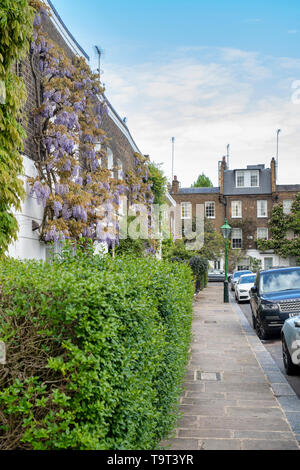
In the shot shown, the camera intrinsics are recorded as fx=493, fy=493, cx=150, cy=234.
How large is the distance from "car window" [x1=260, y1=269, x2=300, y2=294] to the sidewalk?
2.00m

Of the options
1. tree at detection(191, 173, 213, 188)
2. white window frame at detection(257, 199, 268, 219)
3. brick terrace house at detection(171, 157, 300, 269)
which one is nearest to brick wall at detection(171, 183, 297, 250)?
brick terrace house at detection(171, 157, 300, 269)

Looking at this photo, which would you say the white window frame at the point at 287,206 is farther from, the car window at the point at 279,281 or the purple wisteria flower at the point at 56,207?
the purple wisteria flower at the point at 56,207

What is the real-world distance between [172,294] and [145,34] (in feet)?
20.5

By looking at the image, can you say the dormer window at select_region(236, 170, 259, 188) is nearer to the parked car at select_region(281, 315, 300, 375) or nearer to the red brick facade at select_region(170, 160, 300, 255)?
the red brick facade at select_region(170, 160, 300, 255)

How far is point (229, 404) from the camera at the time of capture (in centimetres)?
673

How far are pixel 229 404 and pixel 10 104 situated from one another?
5.76 meters

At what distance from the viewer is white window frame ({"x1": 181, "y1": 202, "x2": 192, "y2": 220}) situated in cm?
5653

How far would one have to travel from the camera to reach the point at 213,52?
1030 cm

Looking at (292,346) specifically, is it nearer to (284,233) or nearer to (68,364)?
(68,364)

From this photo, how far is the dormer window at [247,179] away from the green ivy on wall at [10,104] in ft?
163

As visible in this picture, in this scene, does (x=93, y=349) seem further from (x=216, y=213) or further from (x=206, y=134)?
(x=216, y=213)

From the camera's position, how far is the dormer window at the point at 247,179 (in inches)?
2202

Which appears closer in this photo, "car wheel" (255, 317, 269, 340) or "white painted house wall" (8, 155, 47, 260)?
"white painted house wall" (8, 155, 47, 260)
